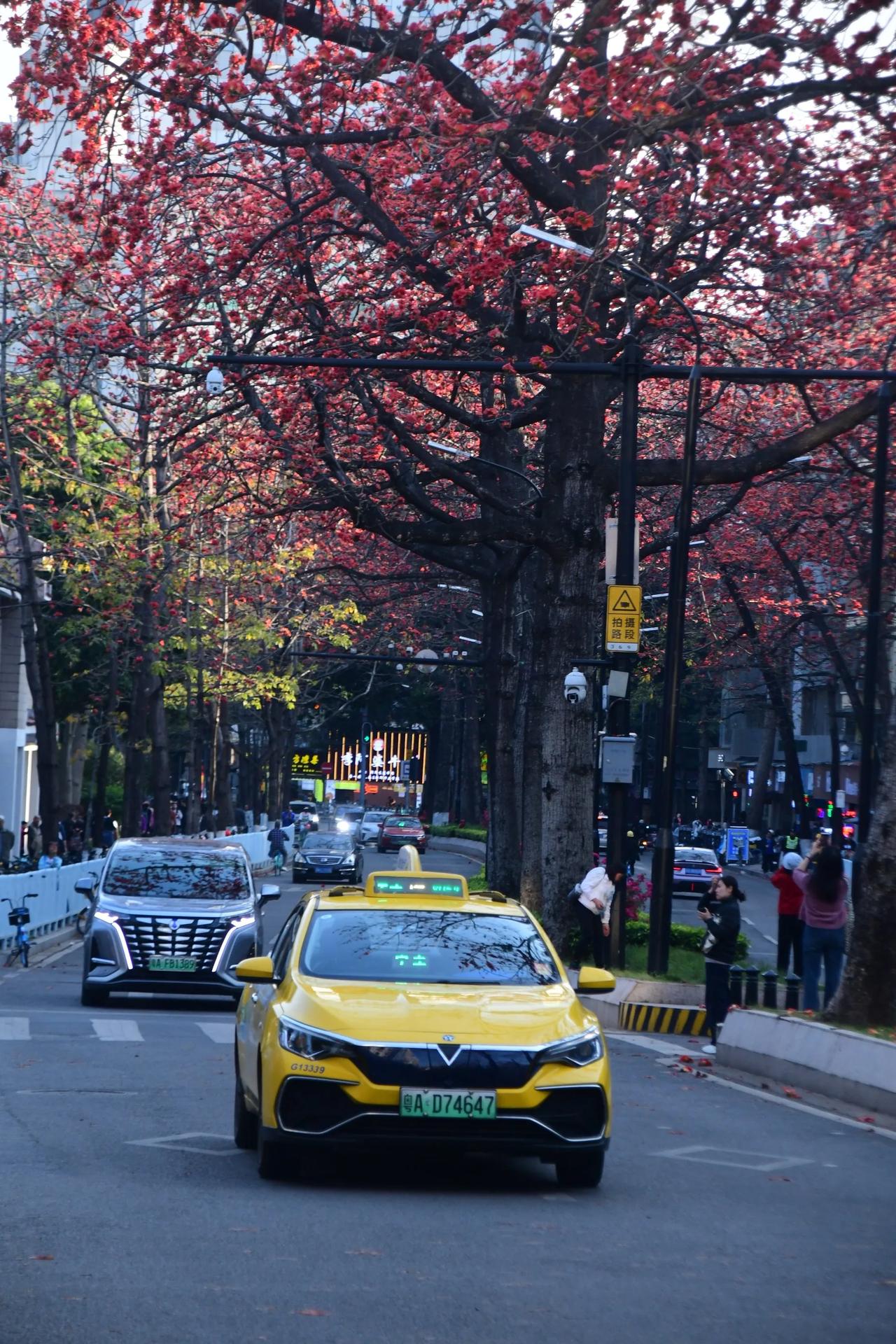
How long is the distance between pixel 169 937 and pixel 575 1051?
1152cm

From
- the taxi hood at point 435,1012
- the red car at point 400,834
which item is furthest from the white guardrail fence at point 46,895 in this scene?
the red car at point 400,834

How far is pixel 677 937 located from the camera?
1143 inches

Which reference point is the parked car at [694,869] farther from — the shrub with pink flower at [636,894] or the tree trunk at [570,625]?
the tree trunk at [570,625]

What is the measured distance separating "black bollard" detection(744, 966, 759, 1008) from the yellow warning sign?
4247mm

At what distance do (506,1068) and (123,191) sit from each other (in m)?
12.3

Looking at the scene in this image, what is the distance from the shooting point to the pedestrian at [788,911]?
2384cm

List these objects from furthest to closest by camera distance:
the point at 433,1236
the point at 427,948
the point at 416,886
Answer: the point at 416,886 → the point at 427,948 → the point at 433,1236

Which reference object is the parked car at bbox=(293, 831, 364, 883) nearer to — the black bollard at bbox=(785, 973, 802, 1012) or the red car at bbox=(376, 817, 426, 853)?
the red car at bbox=(376, 817, 426, 853)

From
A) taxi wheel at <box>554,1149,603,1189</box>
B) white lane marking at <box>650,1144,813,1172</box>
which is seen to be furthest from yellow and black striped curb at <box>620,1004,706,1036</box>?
taxi wheel at <box>554,1149,603,1189</box>

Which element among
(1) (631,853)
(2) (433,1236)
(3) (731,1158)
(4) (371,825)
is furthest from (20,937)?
(4) (371,825)

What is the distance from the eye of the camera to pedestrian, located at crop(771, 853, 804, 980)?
78.2ft

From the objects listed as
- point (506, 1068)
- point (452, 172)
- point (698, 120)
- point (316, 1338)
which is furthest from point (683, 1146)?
point (452, 172)

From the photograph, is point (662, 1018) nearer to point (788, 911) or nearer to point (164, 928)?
point (788, 911)

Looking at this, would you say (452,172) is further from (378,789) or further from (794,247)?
(378,789)
